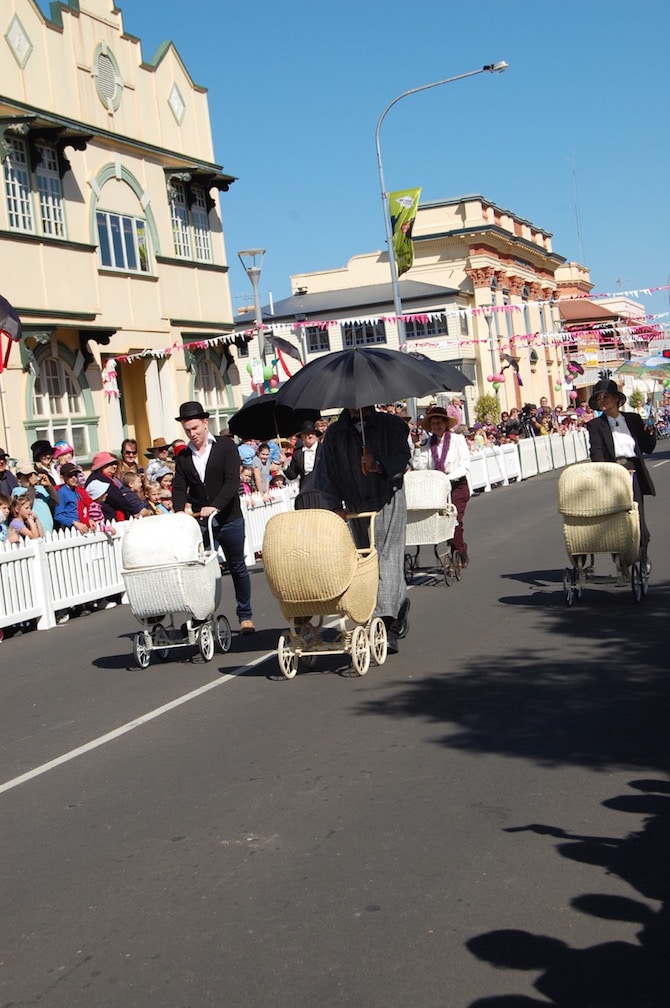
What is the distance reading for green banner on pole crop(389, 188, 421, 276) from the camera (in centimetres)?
3509

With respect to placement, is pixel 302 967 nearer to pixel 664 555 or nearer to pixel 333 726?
pixel 333 726

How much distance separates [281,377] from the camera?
149 ft

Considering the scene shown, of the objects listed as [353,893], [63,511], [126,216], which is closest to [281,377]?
[126,216]

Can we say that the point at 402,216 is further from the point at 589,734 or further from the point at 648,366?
the point at 589,734

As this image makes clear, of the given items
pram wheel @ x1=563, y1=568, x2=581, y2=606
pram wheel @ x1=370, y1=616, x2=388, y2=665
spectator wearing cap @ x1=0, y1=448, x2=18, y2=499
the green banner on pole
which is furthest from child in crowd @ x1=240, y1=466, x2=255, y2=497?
the green banner on pole

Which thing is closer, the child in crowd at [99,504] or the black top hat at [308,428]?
the black top hat at [308,428]

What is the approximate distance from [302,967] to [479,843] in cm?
133

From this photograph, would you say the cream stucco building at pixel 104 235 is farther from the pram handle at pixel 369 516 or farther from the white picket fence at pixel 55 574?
the pram handle at pixel 369 516

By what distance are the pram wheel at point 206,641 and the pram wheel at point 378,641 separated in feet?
5.40

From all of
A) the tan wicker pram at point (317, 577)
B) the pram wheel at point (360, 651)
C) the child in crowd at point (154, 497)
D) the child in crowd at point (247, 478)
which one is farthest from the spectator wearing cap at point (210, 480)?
the child in crowd at point (247, 478)

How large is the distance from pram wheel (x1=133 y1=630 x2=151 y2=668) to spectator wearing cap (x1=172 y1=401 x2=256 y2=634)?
1137mm

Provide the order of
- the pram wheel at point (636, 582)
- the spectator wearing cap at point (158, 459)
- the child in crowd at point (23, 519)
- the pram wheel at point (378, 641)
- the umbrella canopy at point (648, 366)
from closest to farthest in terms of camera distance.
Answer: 1. the pram wheel at point (378, 641)
2. the pram wheel at point (636, 582)
3. the child in crowd at point (23, 519)
4. the spectator wearing cap at point (158, 459)
5. the umbrella canopy at point (648, 366)

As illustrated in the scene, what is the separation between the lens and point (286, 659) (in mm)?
9609

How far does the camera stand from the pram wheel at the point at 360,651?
9.43 metres
